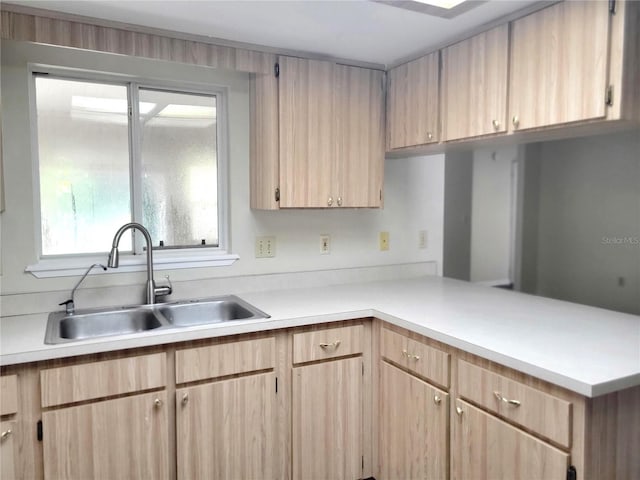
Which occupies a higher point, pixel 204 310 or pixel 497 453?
pixel 204 310

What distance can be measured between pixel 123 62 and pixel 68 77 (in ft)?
0.82

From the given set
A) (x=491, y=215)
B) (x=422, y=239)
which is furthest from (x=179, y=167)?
(x=491, y=215)

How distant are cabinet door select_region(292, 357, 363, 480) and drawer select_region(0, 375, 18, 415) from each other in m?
1.02

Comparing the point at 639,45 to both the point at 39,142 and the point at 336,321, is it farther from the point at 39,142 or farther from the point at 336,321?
the point at 39,142

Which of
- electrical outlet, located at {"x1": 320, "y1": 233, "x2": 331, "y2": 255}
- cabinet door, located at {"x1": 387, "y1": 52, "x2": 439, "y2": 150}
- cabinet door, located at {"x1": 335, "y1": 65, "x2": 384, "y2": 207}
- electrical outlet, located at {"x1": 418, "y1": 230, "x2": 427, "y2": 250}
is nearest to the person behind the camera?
cabinet door, located at {"x1": 387, "y1": 52, "x2": 439, "y2": 150}

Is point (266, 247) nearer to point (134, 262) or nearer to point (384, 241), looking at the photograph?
point (134, 262)

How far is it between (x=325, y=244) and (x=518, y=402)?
4.81 feet

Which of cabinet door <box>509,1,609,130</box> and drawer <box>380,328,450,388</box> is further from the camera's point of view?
drawer <box>380,328,450,388</box>

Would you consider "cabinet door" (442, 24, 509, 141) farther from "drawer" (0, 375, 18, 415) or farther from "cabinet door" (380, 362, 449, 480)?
"drawer" (0, 375, 18, 415)

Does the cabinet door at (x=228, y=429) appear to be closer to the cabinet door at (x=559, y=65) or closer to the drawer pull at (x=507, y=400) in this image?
the drawer pull at (x=507, y=400)

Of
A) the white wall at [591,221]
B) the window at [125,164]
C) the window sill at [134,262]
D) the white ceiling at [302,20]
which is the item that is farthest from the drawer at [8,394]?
the white wall at [591,221]

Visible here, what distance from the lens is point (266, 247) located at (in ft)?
8.32

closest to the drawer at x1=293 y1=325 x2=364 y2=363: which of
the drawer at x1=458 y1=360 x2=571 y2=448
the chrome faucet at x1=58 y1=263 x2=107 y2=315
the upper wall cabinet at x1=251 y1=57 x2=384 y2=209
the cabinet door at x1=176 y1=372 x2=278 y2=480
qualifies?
the cabinet door at x1=176 y1=372 x2=278 y2=480

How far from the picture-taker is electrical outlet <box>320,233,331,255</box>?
2.69m
